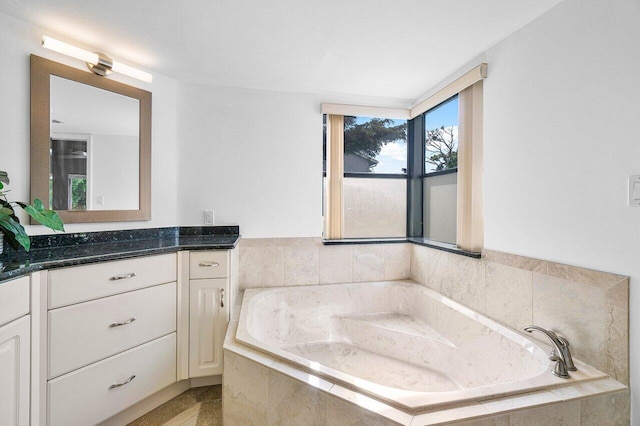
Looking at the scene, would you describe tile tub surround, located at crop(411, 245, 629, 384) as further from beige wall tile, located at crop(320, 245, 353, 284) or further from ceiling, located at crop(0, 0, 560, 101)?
ceiling, located at crop(0, 0, 560, 101)

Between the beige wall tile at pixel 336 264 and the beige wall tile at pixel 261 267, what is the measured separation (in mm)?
384

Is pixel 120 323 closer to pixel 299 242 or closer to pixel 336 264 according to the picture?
pixel 299 242

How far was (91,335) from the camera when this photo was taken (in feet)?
4.90

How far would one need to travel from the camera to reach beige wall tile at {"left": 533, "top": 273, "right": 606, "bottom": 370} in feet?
4.19

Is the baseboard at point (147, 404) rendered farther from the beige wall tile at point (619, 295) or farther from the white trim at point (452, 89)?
the white trim at point (452, 89)

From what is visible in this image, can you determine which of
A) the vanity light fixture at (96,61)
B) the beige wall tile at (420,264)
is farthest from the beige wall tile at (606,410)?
the vanity light fixture at (96,61)

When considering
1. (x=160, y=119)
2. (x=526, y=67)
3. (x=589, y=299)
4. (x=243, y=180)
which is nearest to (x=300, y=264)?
(x=243, y=180)

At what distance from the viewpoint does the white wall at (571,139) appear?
3.90 feet

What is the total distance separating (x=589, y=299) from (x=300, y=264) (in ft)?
6.29

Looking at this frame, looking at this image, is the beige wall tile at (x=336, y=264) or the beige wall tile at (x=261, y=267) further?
the beige wall tile at (x=336, y=264)

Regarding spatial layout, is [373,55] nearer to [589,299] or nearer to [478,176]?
[478,176]

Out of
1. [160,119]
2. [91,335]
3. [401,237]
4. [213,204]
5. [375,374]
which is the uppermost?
[160,119]

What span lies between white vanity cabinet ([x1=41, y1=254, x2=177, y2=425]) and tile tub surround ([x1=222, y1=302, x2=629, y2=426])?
68 centimetres

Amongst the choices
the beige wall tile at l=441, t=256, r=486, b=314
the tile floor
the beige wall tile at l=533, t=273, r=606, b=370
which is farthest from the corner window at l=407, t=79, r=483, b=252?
the tile floor
